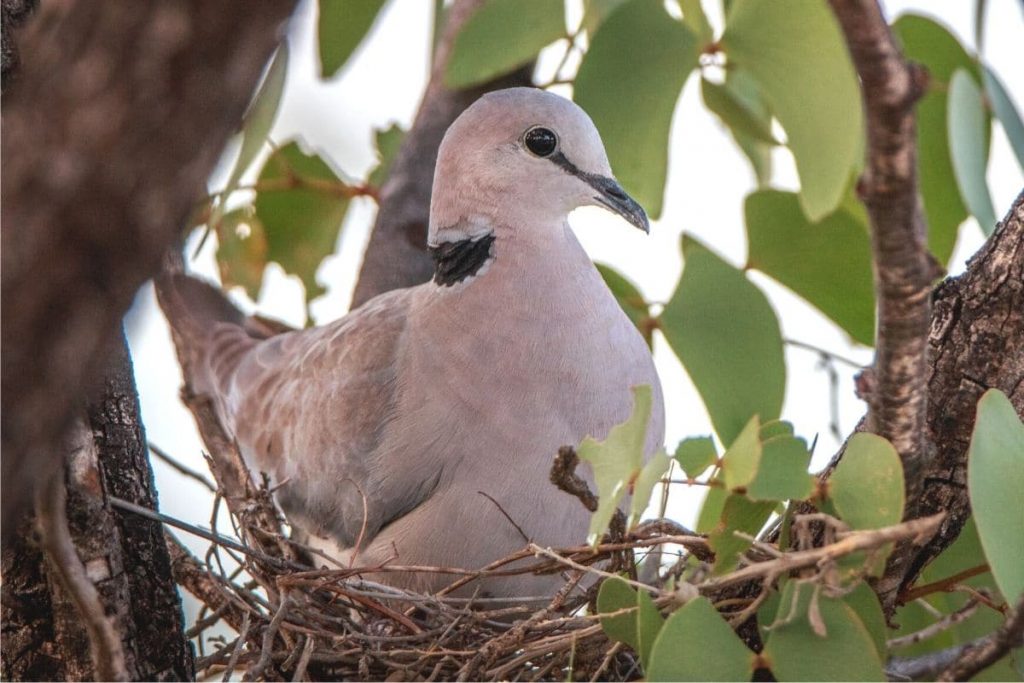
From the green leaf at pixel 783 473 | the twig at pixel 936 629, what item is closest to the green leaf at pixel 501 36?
the green leaf at pixel 783 473

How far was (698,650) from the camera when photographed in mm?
1229

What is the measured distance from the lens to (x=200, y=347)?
2.71m

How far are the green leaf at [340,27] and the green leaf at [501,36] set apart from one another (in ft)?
0.72

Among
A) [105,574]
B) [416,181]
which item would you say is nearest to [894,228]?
[105,574]

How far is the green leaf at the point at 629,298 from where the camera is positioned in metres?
2.29

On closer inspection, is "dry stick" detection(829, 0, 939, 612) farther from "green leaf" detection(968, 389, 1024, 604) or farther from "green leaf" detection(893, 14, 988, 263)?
"green leaf" detection(893, 14, 988, 263)

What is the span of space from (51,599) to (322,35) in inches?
45.3

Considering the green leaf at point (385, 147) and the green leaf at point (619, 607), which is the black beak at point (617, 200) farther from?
the green leaf at point (385, 147)

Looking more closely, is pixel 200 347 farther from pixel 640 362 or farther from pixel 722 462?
pixel 722 462

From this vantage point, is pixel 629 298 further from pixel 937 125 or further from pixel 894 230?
pixel 894 230

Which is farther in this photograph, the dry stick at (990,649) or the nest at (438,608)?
the nest at (438,608)

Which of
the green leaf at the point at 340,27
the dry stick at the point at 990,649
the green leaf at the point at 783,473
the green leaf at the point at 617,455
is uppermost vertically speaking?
the green leaf at the point at 340,27

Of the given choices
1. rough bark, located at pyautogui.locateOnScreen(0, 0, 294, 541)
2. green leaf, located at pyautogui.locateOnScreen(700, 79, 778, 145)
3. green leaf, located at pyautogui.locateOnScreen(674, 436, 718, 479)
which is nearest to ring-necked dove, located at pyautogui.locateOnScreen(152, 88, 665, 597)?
green leaf, located at pyautogui.locateOnScreen(700, 79, 778, 145)

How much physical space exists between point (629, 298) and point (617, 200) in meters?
0.35
